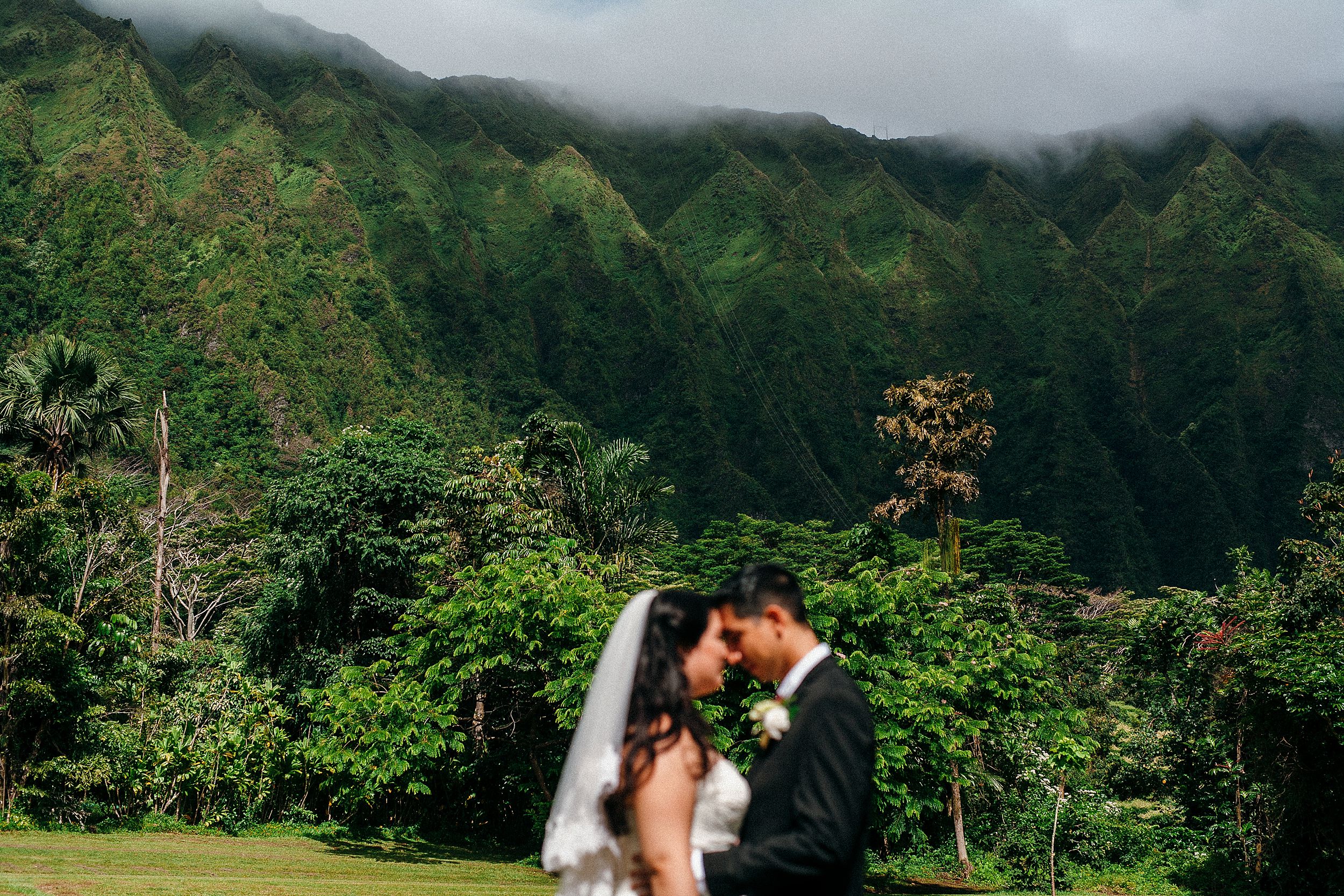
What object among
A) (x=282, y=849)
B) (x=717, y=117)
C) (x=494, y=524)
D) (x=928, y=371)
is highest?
(x=717, y=117)

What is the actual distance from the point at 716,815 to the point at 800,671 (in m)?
0.46

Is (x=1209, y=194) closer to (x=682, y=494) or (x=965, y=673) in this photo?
(x=682, y=494)

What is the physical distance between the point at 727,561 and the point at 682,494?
51.6 metres

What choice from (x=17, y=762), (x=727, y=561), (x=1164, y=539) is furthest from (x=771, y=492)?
(x=17, y=762)

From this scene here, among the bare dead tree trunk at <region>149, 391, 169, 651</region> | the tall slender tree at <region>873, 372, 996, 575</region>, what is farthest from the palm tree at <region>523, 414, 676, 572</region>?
the bare dead tree trunk at <region>149, 391, 169, 651</region>

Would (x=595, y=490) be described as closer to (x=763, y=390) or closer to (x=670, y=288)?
(x=763, y=390)

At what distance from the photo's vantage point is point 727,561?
160 ft

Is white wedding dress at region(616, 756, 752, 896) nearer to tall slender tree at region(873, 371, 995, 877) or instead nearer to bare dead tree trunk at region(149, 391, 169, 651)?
bare dead tree trunk at region(149, 391, 169, 651)

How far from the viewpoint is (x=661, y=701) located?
2.82m

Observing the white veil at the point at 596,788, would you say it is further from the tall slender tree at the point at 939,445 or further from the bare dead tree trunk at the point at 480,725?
the tall slender tree at the point at 939,445

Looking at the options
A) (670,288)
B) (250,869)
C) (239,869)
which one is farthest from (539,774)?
(670,288)

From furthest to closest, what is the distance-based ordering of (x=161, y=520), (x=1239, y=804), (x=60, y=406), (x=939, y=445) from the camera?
(x=939, y=445) < (x=161, y=520) < (x=60, y=406) < (x=1239, y=804)

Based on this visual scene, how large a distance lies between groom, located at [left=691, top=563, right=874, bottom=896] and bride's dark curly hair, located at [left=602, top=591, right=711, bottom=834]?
0.12 meters

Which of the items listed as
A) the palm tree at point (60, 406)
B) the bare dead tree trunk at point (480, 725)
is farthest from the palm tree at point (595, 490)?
the palm tree at point (60, 406)
